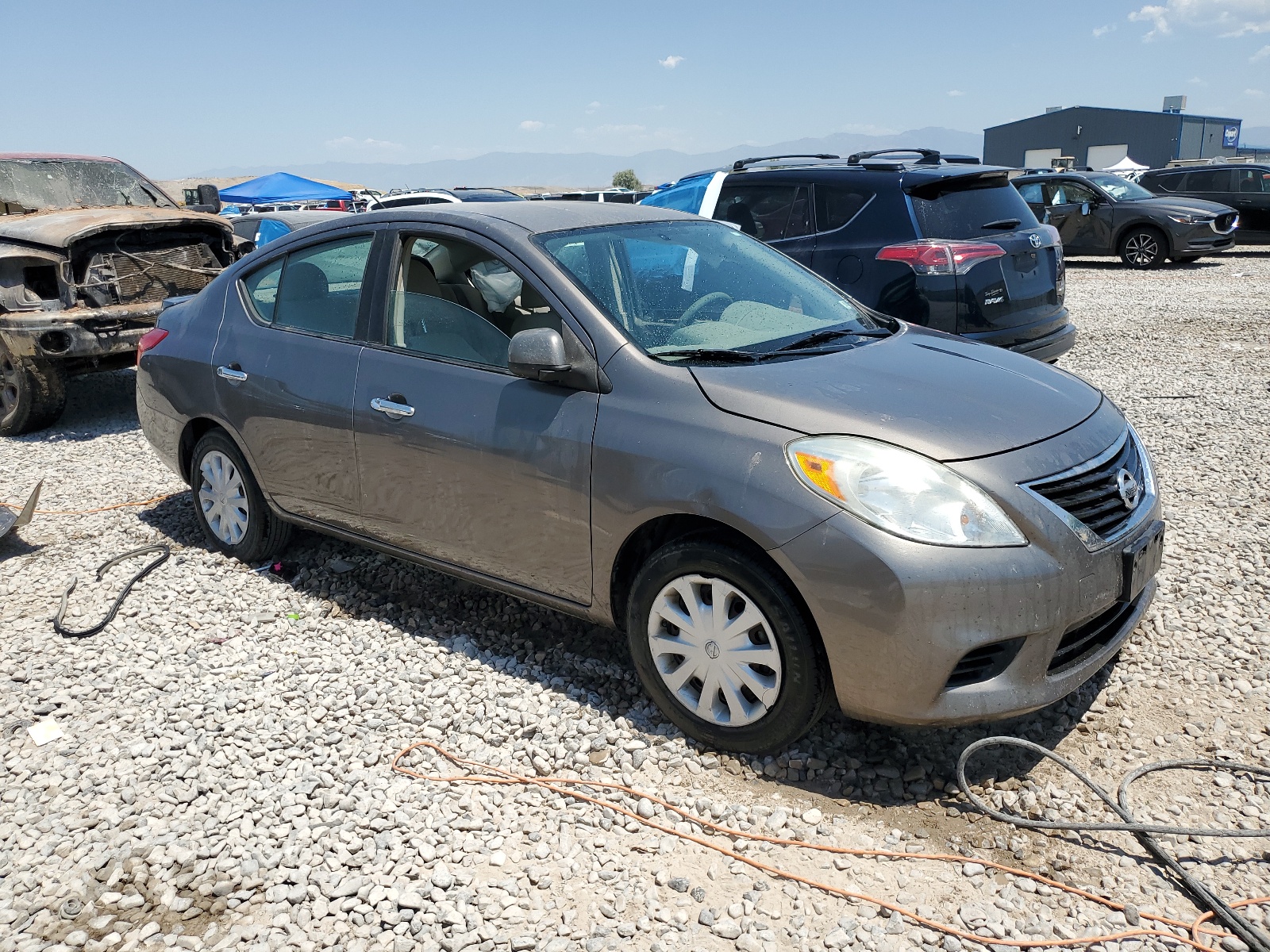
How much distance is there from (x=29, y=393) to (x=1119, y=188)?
18.1 meters

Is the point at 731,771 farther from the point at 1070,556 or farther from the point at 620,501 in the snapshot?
the point at 1070,556

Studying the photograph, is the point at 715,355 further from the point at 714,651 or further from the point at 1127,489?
the point at 1127,489

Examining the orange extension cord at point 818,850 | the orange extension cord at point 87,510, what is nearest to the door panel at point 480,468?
the orange extension cord at point 818,850

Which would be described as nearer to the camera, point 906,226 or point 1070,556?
point 1070,556

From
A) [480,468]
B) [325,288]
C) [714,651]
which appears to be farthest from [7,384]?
[714,651]

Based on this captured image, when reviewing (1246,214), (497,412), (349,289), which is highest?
(349,289)

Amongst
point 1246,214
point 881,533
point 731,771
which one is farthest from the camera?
point 1246,214

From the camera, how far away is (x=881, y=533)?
110 inches

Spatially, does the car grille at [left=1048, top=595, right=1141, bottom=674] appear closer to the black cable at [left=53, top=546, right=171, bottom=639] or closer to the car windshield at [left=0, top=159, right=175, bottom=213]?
the black cable at [left=53, top=546, right=171, bottom=639]

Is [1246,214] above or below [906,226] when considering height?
below

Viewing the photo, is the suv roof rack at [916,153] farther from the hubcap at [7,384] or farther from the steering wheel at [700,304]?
the hubcap at [7,384]

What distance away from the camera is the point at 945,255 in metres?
6.45

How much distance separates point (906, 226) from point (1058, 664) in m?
4.30

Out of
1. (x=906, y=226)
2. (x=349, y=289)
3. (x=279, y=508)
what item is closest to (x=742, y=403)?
(x=349, y=289)
